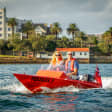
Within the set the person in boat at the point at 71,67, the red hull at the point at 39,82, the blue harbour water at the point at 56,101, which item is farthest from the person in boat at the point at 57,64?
the red hull at the point at 39,82

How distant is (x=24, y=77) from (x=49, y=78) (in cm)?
119

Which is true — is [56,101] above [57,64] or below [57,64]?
below

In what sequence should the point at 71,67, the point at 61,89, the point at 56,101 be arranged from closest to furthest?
1. the point at 56,101
2. the point at 61,89
3. the point at 71,67

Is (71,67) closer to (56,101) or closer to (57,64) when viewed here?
(57,64)

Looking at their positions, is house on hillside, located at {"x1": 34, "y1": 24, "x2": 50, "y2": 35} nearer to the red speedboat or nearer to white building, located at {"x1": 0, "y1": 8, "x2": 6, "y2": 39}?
white building, located at {"x1": 0, "y1": 8, "x2": 6, "y2": 39}

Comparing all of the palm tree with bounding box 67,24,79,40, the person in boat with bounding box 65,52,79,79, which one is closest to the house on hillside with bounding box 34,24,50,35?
the palm tree with bounding box 67,24,79,40

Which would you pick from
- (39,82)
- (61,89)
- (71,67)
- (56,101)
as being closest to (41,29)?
(71,67)

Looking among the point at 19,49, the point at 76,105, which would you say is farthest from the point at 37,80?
the point at 19,49

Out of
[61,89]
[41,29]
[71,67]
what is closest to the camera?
[61,89]

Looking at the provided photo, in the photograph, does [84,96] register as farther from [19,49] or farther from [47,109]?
[19,49]

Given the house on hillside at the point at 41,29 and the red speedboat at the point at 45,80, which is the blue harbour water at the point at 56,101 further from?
the house on hillside at the point at 41,29

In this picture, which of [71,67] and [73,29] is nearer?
[71,67]

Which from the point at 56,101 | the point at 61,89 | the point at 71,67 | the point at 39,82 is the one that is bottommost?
the point at 56,101

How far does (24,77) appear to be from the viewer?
1200 centimetres
